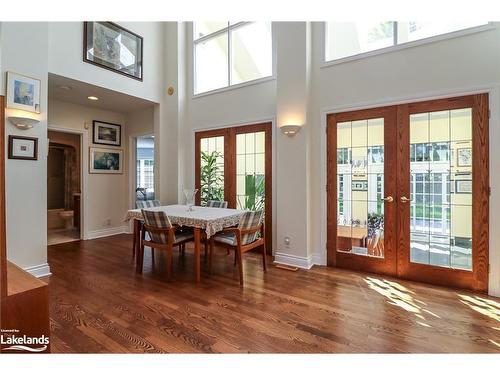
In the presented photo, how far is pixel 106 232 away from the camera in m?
5.06

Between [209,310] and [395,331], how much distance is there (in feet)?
4.85

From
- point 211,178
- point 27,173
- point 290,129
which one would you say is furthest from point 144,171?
point 290,129

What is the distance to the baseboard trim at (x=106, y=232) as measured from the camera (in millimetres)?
4820

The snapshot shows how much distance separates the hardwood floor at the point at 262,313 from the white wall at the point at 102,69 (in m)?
2.73

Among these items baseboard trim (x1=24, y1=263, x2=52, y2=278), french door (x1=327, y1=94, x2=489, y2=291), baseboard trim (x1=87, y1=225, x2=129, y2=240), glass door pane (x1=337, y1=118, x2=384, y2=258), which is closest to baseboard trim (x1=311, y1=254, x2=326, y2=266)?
french door (x1=327, y1=94, x2=489, y2=291)

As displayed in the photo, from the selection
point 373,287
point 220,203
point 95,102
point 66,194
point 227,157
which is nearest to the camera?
point 373,287

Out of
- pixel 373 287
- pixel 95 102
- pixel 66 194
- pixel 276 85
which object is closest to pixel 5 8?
pixel 276 85

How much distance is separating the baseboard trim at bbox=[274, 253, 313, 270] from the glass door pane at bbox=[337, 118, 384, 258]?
17.6 inches

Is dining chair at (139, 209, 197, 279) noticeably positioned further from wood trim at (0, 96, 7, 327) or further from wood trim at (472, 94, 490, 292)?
wood trim at (472, 94, 490, 292)

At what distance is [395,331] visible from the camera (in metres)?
1.88

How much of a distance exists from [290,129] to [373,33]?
1.52 m

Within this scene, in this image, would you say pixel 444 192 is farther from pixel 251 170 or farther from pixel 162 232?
pixel 162 232

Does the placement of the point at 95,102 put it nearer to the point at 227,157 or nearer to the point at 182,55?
the point at 182,55

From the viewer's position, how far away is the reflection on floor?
4672 millimetres
